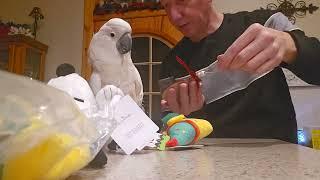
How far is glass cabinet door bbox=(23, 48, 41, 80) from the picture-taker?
2.49 meters

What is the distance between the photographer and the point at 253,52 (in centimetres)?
56

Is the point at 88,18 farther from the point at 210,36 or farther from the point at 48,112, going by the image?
the point at 48,112

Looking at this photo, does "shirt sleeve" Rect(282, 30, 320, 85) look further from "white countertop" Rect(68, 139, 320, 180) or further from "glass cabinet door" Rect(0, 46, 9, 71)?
"glass cabinet door" Rect(0, 46, 9, 71)

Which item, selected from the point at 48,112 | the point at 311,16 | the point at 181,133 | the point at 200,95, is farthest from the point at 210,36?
the point at 311,16

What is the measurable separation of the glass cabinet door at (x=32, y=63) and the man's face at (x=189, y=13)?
1718 mm

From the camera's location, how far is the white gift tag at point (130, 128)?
476 millimetres

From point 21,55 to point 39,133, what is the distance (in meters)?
2.41

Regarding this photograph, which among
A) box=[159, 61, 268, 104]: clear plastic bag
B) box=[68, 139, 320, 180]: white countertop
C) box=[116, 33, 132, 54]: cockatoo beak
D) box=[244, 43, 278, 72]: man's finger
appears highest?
box=[116, 33, 132, 54]: cockatoo beak

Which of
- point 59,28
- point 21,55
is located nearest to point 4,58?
point 21,55

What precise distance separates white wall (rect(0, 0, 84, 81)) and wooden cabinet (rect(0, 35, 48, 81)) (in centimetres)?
10

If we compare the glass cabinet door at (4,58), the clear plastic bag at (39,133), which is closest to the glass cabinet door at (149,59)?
the glass cabinet door at (4,58)

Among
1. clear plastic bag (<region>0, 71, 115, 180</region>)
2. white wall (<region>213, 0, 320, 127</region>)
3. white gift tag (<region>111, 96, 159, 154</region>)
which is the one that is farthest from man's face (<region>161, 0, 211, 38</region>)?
white wall (<region>213, 0, 320, 127</region>)

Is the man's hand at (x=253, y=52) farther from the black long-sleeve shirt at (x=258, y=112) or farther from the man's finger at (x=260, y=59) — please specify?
the black long-sleeve shirt at (x=258, y=112)

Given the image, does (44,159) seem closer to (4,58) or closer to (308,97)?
(308,97)
